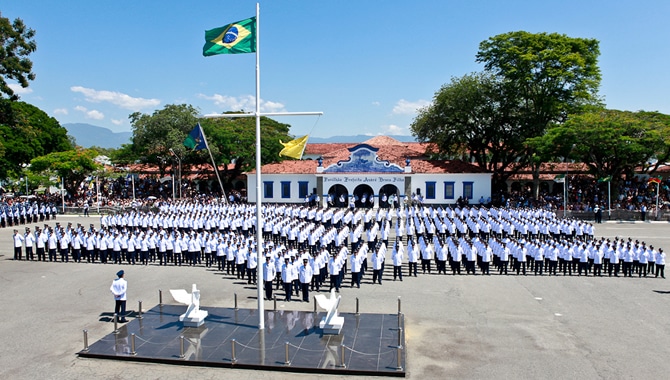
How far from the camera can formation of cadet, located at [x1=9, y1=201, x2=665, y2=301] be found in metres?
15.9

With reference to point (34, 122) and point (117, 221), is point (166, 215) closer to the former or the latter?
point (117, 221)

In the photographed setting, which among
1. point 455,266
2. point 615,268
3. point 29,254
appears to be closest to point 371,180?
point 455,266

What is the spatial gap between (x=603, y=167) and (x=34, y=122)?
170ft

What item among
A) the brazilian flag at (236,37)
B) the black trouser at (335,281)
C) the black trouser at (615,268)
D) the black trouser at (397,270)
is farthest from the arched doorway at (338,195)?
the brazilian flag at (236,37)

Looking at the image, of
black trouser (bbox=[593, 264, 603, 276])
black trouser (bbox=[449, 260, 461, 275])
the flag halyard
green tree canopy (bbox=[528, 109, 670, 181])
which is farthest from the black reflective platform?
green tree canopy (bbox=[528, 109, 670, 181])

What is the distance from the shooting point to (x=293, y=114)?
35.7ft

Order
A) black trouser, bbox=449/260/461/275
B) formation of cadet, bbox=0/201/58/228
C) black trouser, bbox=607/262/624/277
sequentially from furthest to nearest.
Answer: formation of cadet, bbox=0/201/58/228 < black trouser, bbox=449/260/461/275 < black trouser, bbox=607/262/624/277

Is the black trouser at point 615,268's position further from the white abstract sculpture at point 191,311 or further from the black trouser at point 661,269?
the white abstract sculpture at point 191,311

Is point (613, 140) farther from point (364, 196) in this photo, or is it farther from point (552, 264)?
point (552, 264)

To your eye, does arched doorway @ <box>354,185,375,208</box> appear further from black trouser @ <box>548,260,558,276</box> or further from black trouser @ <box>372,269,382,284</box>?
black trouser @ <box>372,269,382,284</box>

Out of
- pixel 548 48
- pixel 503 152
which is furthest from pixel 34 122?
pixel 548 48

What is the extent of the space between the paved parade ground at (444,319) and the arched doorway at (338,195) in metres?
19.6

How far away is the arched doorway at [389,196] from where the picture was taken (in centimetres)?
3628

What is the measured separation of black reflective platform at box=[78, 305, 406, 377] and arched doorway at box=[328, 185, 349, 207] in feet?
80.6
